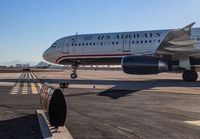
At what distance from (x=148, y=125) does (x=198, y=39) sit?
51.0 ft

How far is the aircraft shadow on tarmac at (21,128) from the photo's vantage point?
13.9 feet

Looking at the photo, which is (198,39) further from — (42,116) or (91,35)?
(42,116)

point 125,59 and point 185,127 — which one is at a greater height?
point 125,59

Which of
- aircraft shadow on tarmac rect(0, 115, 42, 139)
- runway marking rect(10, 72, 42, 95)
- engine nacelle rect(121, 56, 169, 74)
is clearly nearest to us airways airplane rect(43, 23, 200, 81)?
engine nacelle rect(121, 56, 169, 74)

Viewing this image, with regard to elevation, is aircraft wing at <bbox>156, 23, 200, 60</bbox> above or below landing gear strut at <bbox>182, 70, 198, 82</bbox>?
above

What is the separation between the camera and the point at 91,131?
4520mm

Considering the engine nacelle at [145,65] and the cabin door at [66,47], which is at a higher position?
the cabin door at [66,47]

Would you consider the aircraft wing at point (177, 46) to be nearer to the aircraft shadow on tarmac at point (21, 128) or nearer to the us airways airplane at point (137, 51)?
the us airways airplane at point (137, 51)

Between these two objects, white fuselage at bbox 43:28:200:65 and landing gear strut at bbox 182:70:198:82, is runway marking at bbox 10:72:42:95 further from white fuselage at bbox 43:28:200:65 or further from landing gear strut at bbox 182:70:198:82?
landing gear strut at bbox 182:70:198:82

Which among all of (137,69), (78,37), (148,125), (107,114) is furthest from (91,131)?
(78,37)

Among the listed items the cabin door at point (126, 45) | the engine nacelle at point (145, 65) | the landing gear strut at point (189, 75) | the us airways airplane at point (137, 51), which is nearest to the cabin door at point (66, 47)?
the us airways airplane at point (137, 51)

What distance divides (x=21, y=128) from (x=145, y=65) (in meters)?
12.4

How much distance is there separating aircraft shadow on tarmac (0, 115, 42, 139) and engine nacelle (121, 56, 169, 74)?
1136 cm

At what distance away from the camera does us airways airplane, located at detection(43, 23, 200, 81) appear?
16172 mm
